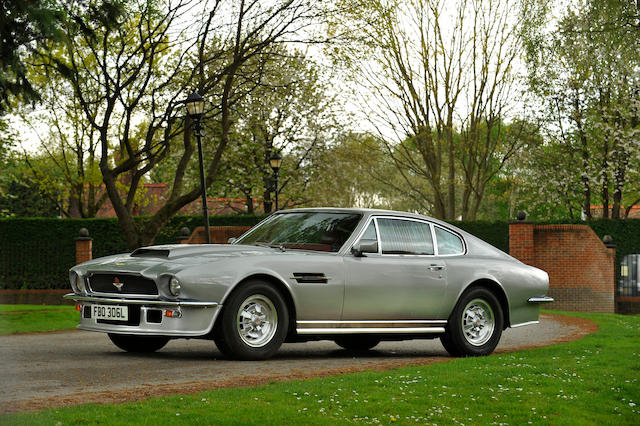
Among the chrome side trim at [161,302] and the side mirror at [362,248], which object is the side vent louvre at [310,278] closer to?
the side mirror at [362,248]

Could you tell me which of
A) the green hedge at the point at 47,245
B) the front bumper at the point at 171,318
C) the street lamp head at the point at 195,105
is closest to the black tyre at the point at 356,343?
the front bumper at the point at 171,318

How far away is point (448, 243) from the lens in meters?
10.7

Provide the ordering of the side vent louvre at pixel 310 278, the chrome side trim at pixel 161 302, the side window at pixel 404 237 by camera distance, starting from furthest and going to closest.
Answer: the side window at pixel 404 237
the side vent louvre at pixel 310 278
the chrome side trim at pixel 161 302

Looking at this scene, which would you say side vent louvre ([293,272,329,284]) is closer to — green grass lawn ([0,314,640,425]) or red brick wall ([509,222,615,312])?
green grass lawn ([0,314,640,425])

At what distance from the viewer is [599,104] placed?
123 feet

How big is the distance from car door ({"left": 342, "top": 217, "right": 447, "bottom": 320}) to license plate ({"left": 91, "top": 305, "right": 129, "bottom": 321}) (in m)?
2.33

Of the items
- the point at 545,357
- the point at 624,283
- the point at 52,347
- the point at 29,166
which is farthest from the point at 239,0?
the point at 29,166

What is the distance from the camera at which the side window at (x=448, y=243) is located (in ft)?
34.8

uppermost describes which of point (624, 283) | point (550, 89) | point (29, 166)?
point (550, 89)

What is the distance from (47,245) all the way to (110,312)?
24913 mm

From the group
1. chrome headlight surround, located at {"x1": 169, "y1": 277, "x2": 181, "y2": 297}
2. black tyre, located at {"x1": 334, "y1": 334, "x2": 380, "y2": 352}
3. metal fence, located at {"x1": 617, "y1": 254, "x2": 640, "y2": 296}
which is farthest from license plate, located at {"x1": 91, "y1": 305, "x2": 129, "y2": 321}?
metal fence, located at {"x1": 617, "y1": 254, "x2": 640, "y2": 296}

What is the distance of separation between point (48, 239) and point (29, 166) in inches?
377

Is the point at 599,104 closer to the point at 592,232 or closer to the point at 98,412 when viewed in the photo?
the point at 592,232

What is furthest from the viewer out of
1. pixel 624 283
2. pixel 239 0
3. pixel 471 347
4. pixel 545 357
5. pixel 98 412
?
pixel 624 283
